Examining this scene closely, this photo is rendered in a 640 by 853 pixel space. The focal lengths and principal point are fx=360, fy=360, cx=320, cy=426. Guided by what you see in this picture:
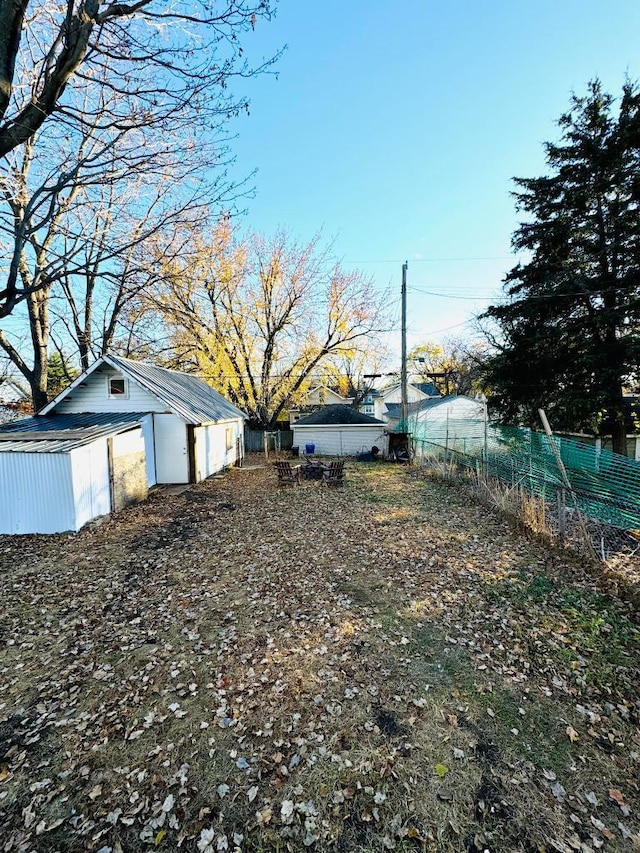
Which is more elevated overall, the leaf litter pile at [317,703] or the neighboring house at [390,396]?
the neighboring house at [390,396]

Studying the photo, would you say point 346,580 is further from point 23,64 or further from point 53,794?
point 23,64

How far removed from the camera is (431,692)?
355 cm

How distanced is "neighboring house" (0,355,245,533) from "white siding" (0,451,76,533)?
2cm

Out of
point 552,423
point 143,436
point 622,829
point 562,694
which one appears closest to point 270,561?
point 562,694

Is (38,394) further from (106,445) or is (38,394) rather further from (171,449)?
(106,445)

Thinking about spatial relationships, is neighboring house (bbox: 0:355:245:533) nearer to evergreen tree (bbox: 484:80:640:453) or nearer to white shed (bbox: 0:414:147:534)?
white shed (bbox: 0:414:147:534)

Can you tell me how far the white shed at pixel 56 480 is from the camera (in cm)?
773

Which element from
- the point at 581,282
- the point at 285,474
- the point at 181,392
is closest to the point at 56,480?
the point at 285,474

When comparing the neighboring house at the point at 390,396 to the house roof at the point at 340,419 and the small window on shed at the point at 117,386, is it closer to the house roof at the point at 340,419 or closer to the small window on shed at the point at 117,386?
the house roof at the point at 340,419

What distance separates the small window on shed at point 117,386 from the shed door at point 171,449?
4.74 ft

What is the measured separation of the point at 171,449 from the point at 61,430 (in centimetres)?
353

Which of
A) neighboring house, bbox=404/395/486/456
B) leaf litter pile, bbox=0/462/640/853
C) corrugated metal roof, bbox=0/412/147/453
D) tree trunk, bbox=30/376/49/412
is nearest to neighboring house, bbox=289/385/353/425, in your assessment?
neighboring house, bbox=404/395/486/456

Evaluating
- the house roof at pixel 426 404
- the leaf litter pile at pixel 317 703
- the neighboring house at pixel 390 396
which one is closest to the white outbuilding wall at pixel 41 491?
the leaf litter pile at pixel 317 703

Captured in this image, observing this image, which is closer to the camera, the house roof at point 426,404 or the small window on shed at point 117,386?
the small window on shed at point 117,386
